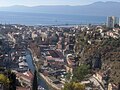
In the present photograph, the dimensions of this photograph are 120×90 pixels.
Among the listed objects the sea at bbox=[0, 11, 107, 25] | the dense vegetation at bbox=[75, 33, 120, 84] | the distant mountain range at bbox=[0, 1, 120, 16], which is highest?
the dense vegetation at bbox=[75, 33, 120, 84]

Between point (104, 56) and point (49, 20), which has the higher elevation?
point (104, 56)

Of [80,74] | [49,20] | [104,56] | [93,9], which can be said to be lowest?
[93,9]

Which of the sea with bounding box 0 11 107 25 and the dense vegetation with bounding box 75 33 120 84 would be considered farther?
the sea with bounding box 0 11 107 25

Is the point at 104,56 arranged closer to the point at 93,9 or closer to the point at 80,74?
the point at 80,74

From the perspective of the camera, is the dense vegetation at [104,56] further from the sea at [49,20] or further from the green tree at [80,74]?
the sea at [49,20]

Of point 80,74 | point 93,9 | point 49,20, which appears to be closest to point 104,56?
point 80,74

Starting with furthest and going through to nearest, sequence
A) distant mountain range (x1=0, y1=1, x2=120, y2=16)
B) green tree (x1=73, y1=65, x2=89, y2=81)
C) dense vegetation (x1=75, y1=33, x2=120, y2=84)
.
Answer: distant mountain range (x1=0, y1=1, x2=120, y2=16) < dense vegetation (x1=75, y1=33, x2=120, y2=84) < green tree (x1=73, y1=65, x2=89, y2=81)

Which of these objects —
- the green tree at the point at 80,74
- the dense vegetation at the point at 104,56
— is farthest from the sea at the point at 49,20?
the green tree at the point at 80,74

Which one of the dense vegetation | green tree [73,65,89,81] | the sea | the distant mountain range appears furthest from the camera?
the distant mountain range

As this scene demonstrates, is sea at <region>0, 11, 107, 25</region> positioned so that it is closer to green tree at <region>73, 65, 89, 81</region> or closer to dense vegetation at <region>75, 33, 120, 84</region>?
dense vegetation at <region>75, 33, 120, 84</region>

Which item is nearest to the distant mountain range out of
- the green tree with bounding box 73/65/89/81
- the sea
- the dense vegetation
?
the sea

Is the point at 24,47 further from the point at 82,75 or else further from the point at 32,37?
the point at 82,75
